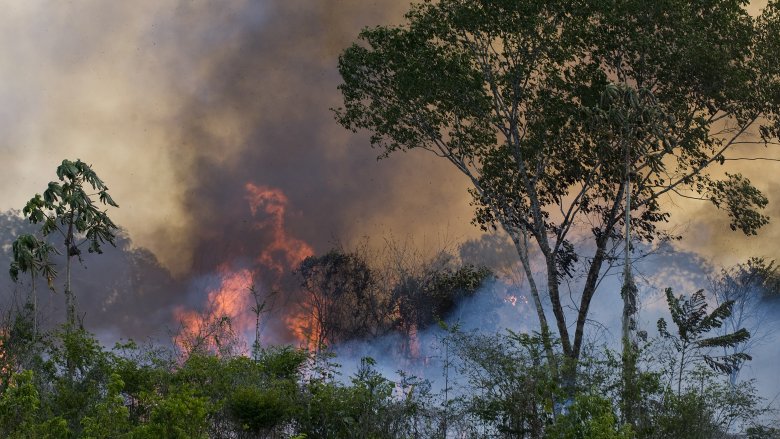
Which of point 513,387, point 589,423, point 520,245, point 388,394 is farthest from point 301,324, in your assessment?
point 589,423

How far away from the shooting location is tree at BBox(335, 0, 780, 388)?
85.9 ft

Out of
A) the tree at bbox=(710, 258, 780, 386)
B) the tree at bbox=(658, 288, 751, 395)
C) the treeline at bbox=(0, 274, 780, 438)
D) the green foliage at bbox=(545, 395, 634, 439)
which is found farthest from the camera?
the tree at bbox=(710, 258, 780, 386)

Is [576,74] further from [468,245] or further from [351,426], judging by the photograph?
[468,245]

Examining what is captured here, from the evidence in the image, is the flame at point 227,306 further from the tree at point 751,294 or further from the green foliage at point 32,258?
the tree at point 751,294

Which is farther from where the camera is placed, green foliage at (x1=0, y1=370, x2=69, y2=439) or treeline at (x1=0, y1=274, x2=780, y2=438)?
treeline at (x1=0, y1=274, x2=780, y2=438)

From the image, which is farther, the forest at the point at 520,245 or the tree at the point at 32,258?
the tree at the point at 32,258

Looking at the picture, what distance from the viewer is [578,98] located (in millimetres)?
27250

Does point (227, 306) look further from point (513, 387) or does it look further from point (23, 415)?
point (23, 415)

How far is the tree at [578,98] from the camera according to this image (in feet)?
85.9

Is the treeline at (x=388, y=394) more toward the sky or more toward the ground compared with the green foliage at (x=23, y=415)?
more toward the sky

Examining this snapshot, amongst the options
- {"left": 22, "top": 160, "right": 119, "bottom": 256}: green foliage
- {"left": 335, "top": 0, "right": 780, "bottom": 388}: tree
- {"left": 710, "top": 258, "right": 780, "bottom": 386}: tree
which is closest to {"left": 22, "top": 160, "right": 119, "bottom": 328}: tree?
{"left": 22, "top": 160, "right": 119, "bottom": 256}: green foliage

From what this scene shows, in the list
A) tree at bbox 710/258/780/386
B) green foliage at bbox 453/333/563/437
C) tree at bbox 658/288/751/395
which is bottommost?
green foliage at bbox 453/333/563/437

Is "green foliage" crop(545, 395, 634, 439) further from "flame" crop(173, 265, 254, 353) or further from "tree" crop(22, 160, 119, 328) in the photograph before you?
"flame" crop(173, 265, 254, 353)

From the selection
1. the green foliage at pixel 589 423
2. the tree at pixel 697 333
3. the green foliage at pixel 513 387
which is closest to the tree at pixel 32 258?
the green foliage at pixel 513 387
